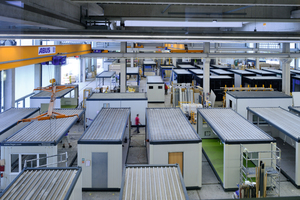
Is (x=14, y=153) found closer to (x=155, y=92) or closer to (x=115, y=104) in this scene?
(x=115, y=104)

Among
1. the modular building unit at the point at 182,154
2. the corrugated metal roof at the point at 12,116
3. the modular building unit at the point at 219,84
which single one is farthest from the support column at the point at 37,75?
the modular building unit at the point at 182,154

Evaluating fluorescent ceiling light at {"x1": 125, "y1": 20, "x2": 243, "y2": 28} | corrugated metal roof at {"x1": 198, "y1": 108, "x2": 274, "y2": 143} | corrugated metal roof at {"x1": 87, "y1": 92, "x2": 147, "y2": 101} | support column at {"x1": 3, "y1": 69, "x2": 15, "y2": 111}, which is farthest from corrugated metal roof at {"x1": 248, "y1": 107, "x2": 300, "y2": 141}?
support column at {"x1": 3, "y1": 69, "x2": 15, "y2": 111}

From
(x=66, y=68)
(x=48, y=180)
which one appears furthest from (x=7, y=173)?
(x=66, y=68)

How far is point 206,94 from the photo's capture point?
21.1m

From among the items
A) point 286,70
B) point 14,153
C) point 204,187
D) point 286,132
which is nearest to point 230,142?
point 204,187

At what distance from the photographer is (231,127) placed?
10.5 meters

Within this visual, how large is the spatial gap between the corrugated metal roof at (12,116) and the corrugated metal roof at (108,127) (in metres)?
3.75

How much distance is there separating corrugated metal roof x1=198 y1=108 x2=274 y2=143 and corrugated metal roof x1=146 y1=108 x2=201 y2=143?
1034 millimetres

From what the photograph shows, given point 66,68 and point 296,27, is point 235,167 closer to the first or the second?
point 296,27

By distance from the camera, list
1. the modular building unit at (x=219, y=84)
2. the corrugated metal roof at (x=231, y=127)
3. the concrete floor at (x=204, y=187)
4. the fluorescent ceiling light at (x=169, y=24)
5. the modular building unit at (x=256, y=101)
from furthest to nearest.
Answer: the modular building unit at (x=219, y=84) → the modular building unit at (x=256, y=101) → the fluorescent ceiling light at (x=169, y=24) → the corrugated metal roof at (x=231, y=127) → the concrete floor at (x=204, y=187)

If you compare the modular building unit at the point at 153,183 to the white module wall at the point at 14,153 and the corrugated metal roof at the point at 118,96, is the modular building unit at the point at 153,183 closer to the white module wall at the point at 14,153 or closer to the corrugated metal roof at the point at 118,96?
the white module wall at the point at 14,153

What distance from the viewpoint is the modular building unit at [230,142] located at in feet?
29.3

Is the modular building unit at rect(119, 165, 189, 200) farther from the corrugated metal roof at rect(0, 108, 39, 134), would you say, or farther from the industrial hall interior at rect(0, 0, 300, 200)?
the corrugated metal roof at rect(0, 108, 39, 134)

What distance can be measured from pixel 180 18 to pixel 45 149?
7.01 metres
